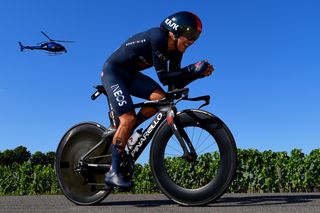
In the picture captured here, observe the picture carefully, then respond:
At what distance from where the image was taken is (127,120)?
219 inches

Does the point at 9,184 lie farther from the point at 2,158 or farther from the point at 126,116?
the point at 2,158

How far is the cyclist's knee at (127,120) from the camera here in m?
5.55

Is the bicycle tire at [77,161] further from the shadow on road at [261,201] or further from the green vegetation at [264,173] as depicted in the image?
the green vegetation at [264,173]

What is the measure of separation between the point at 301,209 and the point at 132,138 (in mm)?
2121

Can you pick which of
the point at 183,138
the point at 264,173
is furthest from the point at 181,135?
the point at 264,173

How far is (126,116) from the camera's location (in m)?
5.57

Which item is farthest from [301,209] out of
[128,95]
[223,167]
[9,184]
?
[9,184]

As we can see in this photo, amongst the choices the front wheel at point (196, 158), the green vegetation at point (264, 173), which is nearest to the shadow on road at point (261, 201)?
the front wheel at point (196, 158)

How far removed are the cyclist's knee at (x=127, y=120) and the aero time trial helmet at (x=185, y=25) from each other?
3.60 ft

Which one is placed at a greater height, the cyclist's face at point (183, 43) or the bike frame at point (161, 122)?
the cyclist's face at point (183, 43)

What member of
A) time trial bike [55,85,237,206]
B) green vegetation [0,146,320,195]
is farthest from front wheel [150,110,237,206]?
green vegetation [0,146,320,195]

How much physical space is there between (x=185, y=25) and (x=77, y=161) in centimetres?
242

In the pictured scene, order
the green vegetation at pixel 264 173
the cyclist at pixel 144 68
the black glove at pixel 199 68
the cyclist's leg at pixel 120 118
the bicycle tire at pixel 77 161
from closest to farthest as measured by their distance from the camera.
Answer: the black glove at pixel 199 68 → the cyclist at pixel 144 68 → the cyclist's leg at pixel 120 118 → the bicycle tire at pixel 77 161 → the green vegetation at pixel 264 173

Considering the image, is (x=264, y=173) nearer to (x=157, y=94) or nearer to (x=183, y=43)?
(x=157, y=94)
